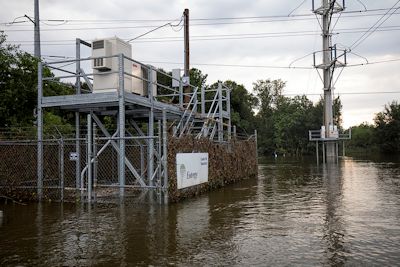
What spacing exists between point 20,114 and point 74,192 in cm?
695

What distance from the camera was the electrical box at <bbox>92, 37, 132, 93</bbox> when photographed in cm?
1290

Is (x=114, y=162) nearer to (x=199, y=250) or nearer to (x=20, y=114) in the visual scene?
(x=20, y=114)

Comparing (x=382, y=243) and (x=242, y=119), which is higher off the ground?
(x=242, y=119)

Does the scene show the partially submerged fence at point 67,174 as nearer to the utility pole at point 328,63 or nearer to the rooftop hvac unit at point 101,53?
the rooftop hvac unit at point 101,53

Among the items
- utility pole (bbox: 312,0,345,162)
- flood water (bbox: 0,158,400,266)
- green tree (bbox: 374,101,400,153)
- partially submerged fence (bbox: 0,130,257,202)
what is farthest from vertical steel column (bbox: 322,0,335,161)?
green tree (bbox: 374,101,400,153)

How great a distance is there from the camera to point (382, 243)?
6.79m

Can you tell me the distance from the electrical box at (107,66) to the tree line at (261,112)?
334 cm

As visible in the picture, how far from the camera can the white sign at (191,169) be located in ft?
39.7

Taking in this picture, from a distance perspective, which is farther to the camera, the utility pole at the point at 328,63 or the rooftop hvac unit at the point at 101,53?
the utility pole at the point at 328,63

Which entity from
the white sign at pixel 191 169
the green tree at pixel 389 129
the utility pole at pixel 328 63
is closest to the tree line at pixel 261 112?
the green tree at pixel 389 129

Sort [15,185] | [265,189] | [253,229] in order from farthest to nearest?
[265,189] → [15,185] → [253,229]

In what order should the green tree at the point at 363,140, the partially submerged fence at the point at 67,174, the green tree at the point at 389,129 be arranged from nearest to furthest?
the partially submerged fence at the point at 67,174 < the green tree at the point at 389,129 < the green tree at the point at 363,140

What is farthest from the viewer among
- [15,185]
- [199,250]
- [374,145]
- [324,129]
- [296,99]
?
[296,99]

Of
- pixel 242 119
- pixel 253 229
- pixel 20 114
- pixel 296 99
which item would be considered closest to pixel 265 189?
pixel 253 229
